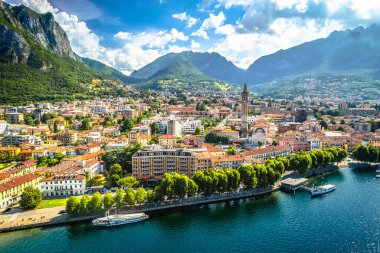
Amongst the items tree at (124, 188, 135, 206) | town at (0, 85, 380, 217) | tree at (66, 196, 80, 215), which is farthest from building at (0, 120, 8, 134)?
tree at (124, 188, 135, 206)

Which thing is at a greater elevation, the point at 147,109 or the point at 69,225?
the point at 147,109

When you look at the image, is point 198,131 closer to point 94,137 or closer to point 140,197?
point 94,137

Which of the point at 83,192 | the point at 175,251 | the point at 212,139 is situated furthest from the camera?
the point at 212,139

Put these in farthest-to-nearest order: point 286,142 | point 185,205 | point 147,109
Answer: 1. point 147,109
2. point 286,142
3. point 185,205

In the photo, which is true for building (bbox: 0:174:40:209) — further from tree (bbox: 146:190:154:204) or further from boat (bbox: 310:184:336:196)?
boat (bbox: 310:184:336:196)

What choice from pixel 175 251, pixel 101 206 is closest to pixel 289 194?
pixel 175 251

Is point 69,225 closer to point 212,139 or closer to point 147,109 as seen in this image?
point 212,139
